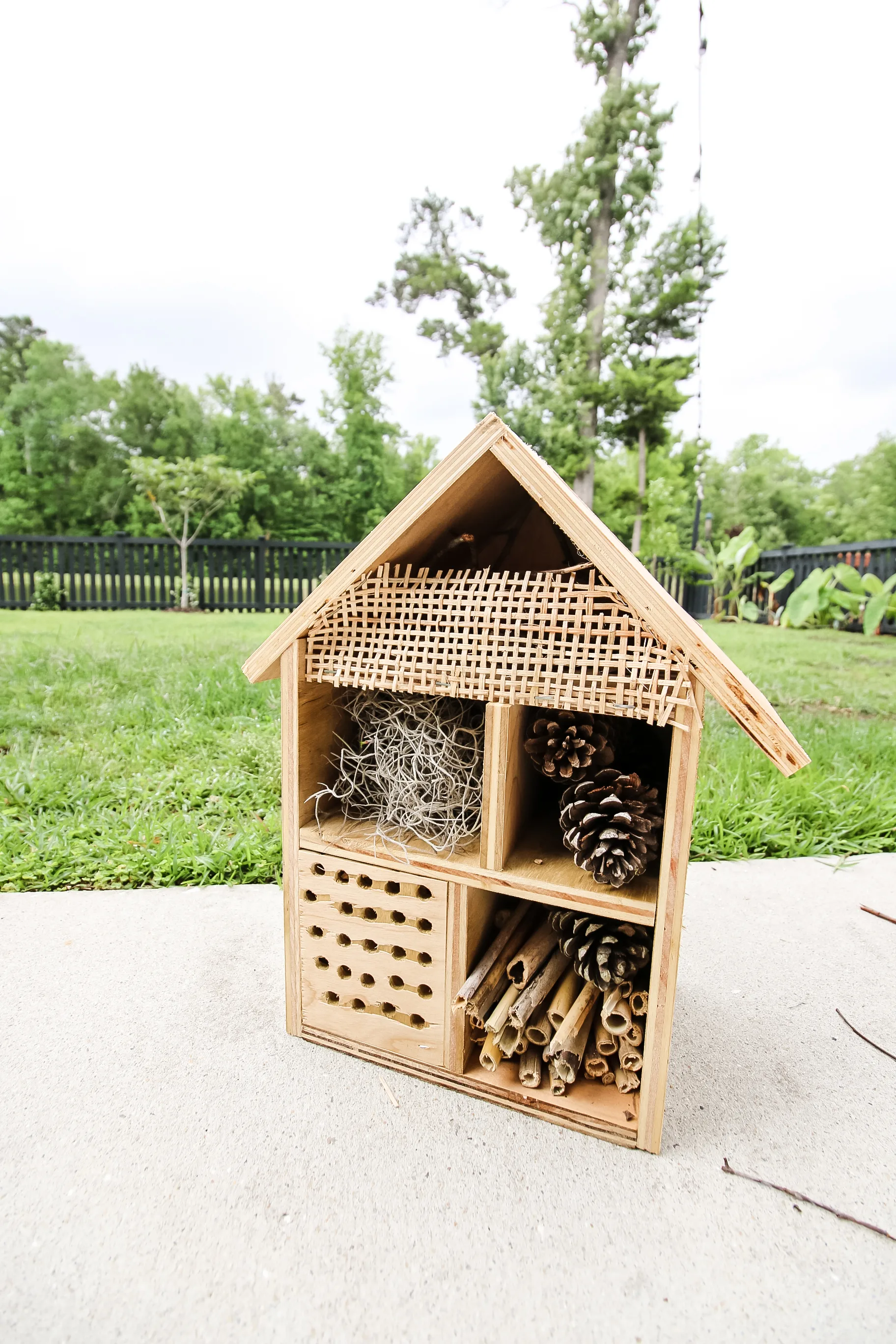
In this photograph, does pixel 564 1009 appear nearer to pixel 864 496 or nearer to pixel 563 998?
pixel 563 998

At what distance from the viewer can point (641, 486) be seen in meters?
5.20

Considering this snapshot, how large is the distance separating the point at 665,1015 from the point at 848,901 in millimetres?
992

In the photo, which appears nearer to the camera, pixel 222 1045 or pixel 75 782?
pixel 222 1045

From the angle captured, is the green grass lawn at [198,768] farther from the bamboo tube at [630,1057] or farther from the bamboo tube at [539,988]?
the bamboo tube at [630,1057]

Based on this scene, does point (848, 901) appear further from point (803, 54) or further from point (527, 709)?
point (803, 54)

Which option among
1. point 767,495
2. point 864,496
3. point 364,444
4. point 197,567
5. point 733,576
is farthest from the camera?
point 767,495

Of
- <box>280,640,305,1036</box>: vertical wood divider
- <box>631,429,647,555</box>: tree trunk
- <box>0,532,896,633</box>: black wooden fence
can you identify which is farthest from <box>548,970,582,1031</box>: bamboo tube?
<box>631,429,647,555</box>: tree trunk

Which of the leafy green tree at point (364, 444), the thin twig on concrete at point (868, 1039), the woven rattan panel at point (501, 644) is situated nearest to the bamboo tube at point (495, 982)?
the woven rattan panel at point (501, 644)

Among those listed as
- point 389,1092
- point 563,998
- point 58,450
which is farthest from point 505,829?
point 58,450

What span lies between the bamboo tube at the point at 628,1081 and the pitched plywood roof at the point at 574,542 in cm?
46

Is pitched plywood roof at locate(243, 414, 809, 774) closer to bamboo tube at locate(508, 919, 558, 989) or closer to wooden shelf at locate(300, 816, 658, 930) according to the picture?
wooden shelf at locate(300, 816, 658, 930)

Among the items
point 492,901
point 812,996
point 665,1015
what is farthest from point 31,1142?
point 812,996

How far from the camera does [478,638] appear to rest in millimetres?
799

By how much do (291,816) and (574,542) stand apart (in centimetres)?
54
